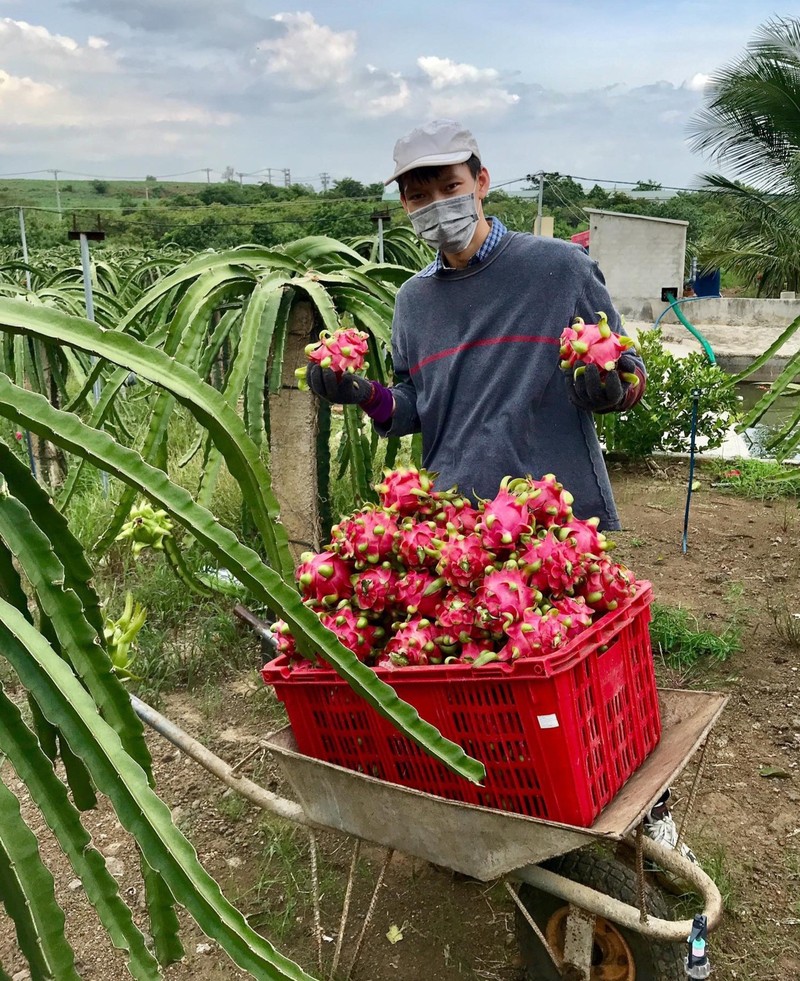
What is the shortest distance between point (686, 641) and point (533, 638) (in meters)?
2.23

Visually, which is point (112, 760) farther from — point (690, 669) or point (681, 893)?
point (690, 669)

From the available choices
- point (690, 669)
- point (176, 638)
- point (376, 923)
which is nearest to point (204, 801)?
point (376, 923)

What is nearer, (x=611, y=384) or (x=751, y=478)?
(x=611, y=384)

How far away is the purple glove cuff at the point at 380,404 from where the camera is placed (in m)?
2.27

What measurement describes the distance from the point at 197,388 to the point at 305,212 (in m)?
23.2

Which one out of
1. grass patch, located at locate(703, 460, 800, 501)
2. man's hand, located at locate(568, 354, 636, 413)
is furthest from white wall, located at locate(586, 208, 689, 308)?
man's hand, located at locate(568, 354, 636, 413)

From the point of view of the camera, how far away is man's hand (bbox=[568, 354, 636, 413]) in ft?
6.05

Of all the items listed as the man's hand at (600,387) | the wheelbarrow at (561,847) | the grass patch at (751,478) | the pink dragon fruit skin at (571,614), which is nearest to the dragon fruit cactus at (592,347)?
the man's hand at (600,387)

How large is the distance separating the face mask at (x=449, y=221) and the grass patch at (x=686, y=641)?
1.95m

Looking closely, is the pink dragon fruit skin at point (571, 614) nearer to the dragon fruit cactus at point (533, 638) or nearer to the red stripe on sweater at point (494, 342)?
the dragon fruit cactus at point (533, 638)

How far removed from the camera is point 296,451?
10.2ft

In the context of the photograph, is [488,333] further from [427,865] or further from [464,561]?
[427,865]

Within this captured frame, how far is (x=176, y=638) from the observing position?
151 inches

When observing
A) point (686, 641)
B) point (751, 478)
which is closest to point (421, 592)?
point (686, 641)
